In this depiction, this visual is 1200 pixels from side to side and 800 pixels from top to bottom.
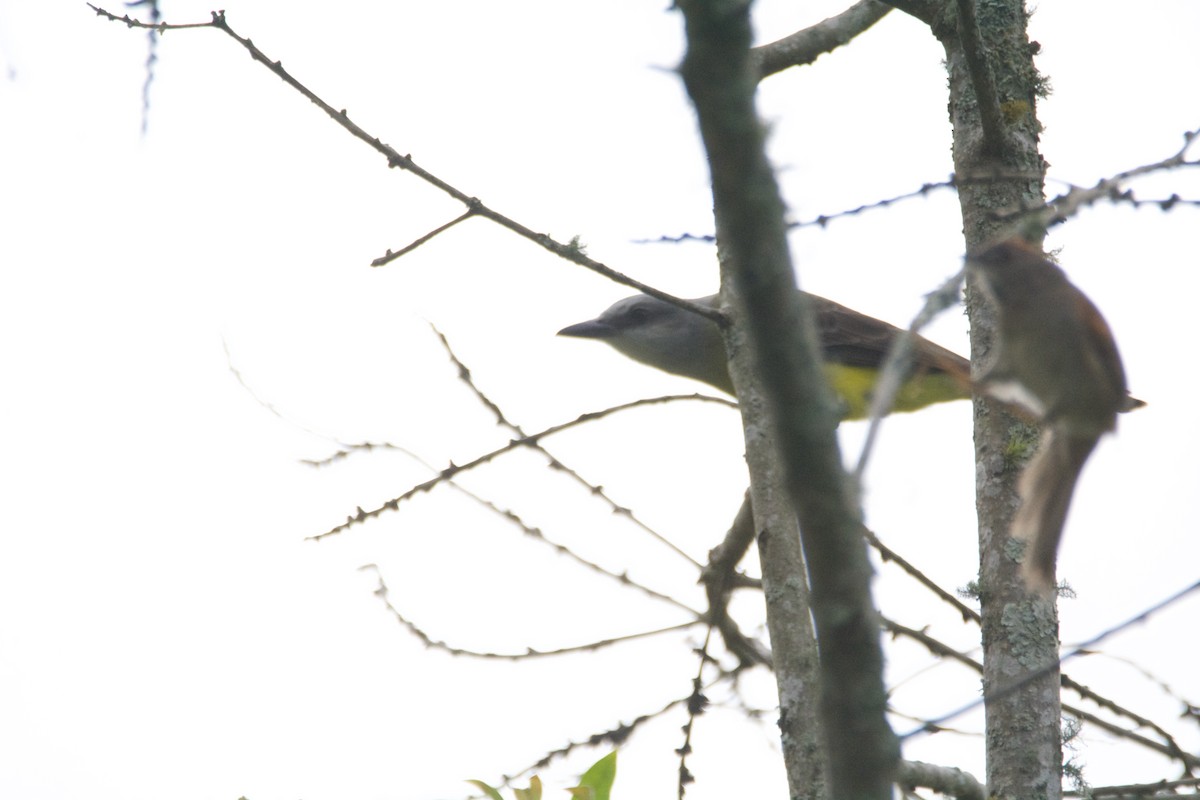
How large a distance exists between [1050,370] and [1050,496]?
0.91ft

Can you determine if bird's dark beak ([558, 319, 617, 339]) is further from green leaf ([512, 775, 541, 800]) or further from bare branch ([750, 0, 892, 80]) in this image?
green leaf ([512, 775, 541, 800])

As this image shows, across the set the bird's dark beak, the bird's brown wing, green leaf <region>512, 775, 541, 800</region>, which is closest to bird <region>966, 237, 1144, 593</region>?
green leaf <region>512, 775, 541, 800</region>

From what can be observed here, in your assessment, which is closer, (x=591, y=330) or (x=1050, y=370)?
(x=1050, y=370)

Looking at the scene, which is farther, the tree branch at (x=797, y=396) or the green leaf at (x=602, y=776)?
the green leaf at (x=602, y=776)

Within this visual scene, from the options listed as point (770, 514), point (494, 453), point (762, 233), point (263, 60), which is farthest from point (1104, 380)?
point (263, 60)

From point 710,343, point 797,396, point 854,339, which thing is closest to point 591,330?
point 710,343

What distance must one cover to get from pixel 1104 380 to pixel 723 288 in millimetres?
1463

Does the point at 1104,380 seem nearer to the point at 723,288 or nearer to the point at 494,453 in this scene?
the point at 723,288

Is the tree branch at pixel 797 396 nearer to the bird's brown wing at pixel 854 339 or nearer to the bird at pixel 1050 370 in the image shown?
the bird at pixel 1050 370

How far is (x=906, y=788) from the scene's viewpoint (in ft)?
→ 12.0

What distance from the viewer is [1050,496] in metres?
2.36

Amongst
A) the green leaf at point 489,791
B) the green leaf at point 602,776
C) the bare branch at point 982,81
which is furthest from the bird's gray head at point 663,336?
the green leaf at point 489,791

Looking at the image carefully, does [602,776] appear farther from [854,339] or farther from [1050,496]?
[854,339]

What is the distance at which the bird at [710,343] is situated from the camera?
6293 mm
